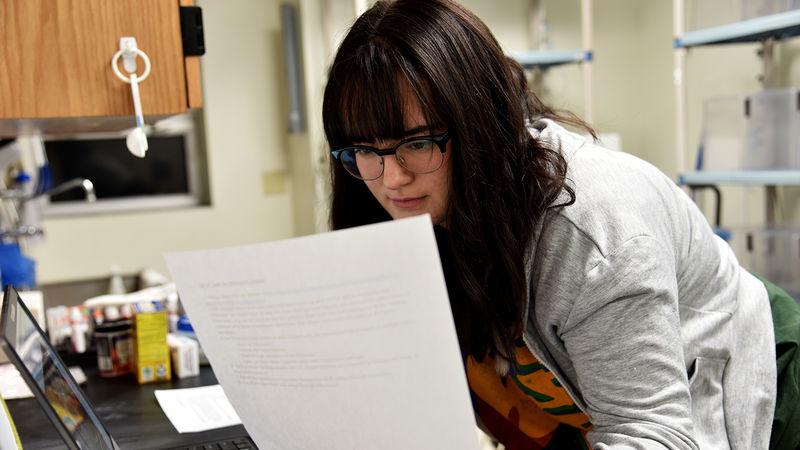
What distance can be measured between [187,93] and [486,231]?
49 cm

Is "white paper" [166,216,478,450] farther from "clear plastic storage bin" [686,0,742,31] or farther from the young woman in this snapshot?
"clear plastic storage bin" [686,0,742,31]

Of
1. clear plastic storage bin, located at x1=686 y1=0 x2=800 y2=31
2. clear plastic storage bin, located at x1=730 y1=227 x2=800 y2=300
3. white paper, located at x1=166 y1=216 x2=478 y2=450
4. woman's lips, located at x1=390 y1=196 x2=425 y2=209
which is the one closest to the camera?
white paper, located at x1=166 y1=216 x2=478 y2=450

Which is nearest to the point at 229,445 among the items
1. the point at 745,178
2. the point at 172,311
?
the point at 172,311

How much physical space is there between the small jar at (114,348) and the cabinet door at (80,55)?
22.1 inches

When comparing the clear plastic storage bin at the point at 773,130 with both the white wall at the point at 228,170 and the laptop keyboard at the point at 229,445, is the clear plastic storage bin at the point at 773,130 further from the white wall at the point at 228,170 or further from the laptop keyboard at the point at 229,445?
the white wall at the point at 228,170

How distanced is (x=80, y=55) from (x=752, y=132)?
2.09 metres

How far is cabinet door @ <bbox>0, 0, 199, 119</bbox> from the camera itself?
955 millimetres

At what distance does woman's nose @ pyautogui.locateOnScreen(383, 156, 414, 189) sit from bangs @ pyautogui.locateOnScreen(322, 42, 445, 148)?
0.09 ft

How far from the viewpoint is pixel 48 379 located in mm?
787

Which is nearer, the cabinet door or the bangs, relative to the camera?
the bangs

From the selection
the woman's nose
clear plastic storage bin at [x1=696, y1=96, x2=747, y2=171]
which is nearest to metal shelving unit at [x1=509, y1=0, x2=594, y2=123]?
clear plastic storage bin at [x1=696, y1=96, x2=747, y2=171]

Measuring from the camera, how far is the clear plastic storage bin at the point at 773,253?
235 cm

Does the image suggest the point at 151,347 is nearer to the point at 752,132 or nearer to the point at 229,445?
the point at 229,445

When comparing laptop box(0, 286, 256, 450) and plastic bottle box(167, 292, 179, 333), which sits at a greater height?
laptop box(0, 286, 256, 450)
